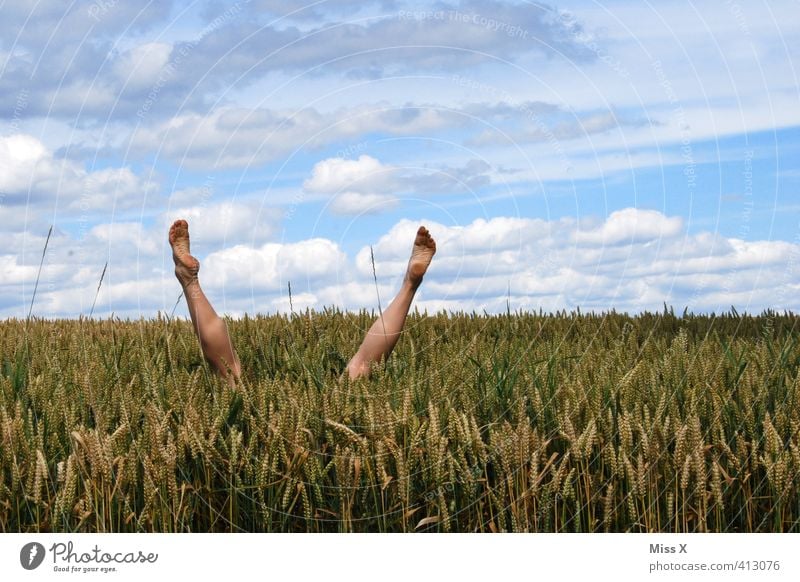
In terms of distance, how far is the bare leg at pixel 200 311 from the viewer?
5301 mm

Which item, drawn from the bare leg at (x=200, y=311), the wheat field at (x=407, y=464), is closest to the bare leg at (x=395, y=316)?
the bare leg at (x=200, y=311)

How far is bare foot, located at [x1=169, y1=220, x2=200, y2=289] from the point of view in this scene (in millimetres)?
5387

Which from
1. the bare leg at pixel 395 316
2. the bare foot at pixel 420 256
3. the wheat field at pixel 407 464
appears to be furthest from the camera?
the bare foot at pixel 420 256

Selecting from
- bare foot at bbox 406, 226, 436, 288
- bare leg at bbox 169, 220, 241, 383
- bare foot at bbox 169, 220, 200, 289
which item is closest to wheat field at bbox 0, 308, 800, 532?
bare leg at bbox 169, 220, 241, 383

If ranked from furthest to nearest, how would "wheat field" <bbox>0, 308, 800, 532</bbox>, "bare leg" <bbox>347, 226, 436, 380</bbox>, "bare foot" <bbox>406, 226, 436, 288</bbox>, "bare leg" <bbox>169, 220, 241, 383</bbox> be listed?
"bare foot" <bbox>406, 226, 436, 288</bbox> < "bare leg" <bbox>347, 226, 436, 380</bbox> < "bare leg" <bbox>169, 220, 241, 383</bbox> < "wheat field" <bbox>0, 308, 800, 532</bbox>

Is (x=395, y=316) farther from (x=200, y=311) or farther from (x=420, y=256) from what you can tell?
(x=200, y=311)

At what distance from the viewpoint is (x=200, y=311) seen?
17.4ft

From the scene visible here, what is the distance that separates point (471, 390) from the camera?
402 cm

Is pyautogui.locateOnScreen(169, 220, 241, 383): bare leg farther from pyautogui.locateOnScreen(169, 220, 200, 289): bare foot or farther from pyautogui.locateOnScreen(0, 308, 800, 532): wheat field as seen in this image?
pyautogui.locateOnScreen(0, 308, 800, 532): wheat field

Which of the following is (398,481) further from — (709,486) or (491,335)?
(491,335)

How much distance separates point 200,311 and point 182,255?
15.0 inches

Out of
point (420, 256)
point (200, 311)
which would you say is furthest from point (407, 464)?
point (420, 256)

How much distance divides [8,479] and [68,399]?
3.00 ft

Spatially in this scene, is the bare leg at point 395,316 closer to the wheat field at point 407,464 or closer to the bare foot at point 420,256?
the bare foot at point 420,256
